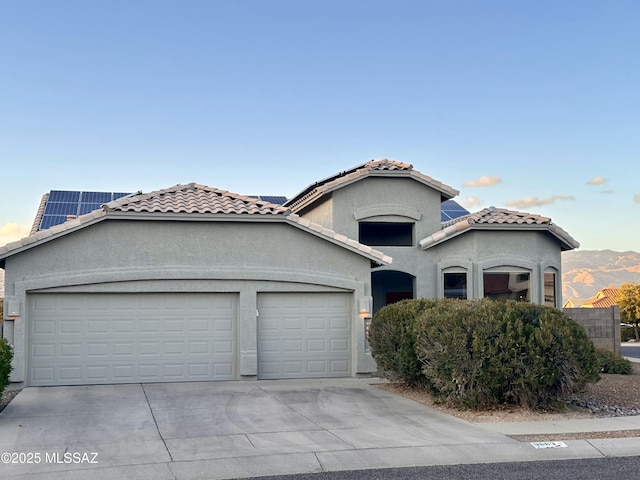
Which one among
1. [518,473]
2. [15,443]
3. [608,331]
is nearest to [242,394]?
[15,443]

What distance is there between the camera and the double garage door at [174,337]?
16.8 metres

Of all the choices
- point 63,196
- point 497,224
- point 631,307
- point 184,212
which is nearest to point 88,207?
point 63,196

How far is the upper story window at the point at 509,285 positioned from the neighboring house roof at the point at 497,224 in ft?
4.66

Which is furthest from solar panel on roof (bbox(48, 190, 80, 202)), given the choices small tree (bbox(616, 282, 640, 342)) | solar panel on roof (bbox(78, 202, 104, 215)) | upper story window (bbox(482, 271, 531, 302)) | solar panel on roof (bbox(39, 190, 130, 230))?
small tree (bbox(616, 282, 640, 342))

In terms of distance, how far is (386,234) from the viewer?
956 inches

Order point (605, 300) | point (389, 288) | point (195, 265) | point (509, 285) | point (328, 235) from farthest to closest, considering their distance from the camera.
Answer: point (605, 300)
point (389, 288)
point (509, 285)
point (328, 235)
point (195, 265)

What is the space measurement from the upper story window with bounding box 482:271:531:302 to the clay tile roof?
7421 mm

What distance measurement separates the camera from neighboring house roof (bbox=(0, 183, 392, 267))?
54.0 feet

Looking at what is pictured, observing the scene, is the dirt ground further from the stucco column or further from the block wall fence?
the block wall fence

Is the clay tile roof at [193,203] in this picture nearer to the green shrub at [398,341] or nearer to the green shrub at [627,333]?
the green shrub at [398,341]

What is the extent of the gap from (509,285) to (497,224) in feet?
6.43

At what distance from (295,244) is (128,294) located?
407 centimetres

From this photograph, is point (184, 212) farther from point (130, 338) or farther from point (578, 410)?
point (578, 410)

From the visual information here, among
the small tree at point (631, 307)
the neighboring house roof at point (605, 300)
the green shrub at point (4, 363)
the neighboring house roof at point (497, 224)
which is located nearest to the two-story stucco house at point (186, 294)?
the green shrub at point (4, 363)
